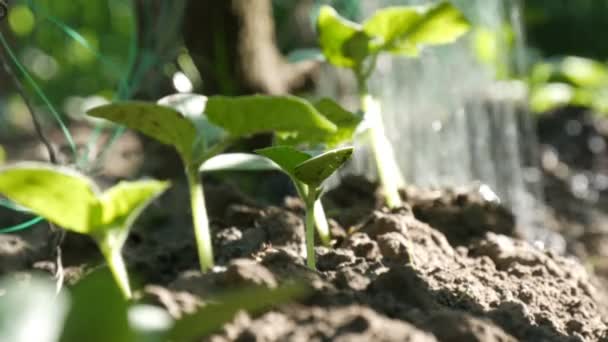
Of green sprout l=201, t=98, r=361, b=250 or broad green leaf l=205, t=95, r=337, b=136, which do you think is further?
green sprout l=201, t=98, r=361, b=250

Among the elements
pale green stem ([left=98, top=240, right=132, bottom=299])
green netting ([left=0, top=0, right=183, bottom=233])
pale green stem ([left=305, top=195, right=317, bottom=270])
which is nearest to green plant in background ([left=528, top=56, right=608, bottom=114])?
green netting ([left=0, top=0, right=183, bottom=233])

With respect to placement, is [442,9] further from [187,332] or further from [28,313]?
[28,313]

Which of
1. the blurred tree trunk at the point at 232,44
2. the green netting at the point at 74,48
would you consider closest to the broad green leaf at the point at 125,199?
the blurred tree trunk at the point at 232,44

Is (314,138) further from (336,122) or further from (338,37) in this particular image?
(338,37)

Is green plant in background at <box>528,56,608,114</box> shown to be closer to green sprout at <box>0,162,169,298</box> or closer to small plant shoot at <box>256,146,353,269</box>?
A: small plant shoot at <box>256,146,353,269</box>

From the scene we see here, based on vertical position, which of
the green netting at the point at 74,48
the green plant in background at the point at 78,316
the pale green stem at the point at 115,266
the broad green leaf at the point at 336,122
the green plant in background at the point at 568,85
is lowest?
the green plant in background at the point at 568,85

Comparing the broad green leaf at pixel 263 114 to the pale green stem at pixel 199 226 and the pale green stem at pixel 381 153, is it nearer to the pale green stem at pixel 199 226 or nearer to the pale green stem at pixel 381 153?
the pale green stem at pixel 199 226
